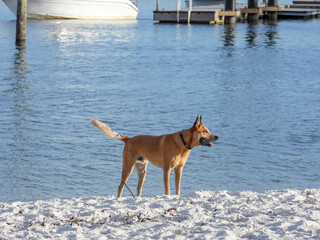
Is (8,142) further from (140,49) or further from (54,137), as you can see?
(140,49)

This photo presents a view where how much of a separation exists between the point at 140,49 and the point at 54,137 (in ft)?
90.9

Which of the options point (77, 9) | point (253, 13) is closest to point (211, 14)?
point (253, 13)

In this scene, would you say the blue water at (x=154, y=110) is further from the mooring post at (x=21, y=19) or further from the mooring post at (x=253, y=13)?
the mooring post at (x=253, y=13)

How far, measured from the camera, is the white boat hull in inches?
2503

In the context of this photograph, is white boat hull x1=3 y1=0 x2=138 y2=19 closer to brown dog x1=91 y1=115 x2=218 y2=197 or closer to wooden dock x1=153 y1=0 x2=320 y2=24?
wooden dock x1=153 y1=0 x2=320 y2=24

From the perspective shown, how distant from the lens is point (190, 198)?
893 centimetres

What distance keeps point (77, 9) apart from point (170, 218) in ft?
198

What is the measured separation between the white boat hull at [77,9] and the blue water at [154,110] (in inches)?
711

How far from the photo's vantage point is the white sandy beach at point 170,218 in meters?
6.98

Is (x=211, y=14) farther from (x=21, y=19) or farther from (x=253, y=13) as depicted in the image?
(x=21, y=19)

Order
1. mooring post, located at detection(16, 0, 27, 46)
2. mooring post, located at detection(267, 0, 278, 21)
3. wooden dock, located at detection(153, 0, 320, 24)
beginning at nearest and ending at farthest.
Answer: mooring post, located at detection(16, 0, 27, 46) < wooden dock, located at detection(153, 0, 320, 24) < mooring post, located at detection(267, 0, 278, 21)

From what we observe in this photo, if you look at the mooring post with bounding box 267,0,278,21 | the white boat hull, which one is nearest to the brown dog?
the white boat hull

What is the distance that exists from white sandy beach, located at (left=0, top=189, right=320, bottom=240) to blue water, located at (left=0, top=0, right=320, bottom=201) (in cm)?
283

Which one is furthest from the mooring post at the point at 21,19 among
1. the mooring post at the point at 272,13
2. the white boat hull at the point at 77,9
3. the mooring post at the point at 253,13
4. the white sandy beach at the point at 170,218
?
the mooring post at the point at 272,13
